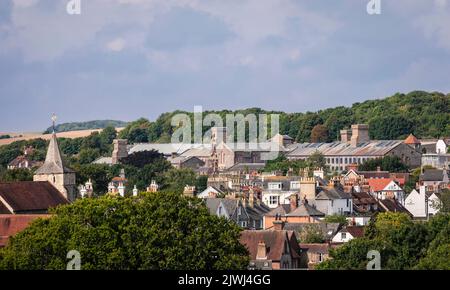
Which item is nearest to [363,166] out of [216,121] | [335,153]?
[335,153]

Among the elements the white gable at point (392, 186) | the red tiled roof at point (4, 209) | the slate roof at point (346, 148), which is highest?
the slate roof at point (346, 148)

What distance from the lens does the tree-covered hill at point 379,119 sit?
164m

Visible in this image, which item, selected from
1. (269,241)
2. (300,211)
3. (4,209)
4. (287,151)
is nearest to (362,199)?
(300,211)

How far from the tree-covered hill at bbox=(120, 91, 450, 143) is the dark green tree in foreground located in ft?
388

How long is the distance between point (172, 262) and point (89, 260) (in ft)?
7.29

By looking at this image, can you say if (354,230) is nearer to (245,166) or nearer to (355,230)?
(355,230)

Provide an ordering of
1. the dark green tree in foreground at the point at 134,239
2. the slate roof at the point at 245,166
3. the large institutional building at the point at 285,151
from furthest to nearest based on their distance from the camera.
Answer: the large institutional building at the point at 285,151
the slate roof at the point at 245,166
the dark green tree in foreground at the point at 134,239

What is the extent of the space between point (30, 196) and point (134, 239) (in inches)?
883

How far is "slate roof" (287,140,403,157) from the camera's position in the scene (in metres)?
143

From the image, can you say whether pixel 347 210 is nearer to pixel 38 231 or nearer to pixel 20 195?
pixel 20 195

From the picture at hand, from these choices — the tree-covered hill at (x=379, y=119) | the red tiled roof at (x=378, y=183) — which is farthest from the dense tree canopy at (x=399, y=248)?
the tree-covered hill at (x=379, y=119)

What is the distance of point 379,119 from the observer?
167625mm

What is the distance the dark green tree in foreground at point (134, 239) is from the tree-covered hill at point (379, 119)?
118 meters

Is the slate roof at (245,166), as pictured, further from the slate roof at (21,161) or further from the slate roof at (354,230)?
the slate roof at (354,230)
